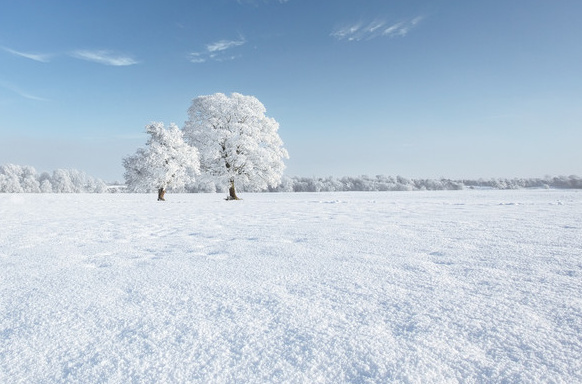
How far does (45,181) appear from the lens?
78.7 meters

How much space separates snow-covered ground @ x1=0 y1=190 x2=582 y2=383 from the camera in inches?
54.6

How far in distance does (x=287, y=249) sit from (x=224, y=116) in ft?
63.3

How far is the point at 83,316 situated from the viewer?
1.95 m

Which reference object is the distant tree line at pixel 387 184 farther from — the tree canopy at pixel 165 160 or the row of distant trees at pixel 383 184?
the tree canopy at pixel 165 160

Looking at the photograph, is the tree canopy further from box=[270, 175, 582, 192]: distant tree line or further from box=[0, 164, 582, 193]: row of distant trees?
box=[270, 175, 582, 192]: distant tree line

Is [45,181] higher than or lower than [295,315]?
higher

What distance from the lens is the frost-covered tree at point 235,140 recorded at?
69.4ft

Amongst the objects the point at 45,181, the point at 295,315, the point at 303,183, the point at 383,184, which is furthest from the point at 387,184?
the point at 45,181

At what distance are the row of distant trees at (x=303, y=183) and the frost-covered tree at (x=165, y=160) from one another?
1.51 metres

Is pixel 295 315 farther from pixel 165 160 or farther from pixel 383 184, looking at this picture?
pixel 383 184

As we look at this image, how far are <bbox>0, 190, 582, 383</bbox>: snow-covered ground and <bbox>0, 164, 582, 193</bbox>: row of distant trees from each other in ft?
66.7

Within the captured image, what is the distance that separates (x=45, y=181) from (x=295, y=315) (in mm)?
98745

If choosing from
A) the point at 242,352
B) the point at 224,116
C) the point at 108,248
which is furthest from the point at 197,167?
the point at 242,352

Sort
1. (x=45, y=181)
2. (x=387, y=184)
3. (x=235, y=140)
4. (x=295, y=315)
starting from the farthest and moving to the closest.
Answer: (x=45, y=181) < (x=387, y=184) < (x=235, y=140) < (x=295, y=315)
